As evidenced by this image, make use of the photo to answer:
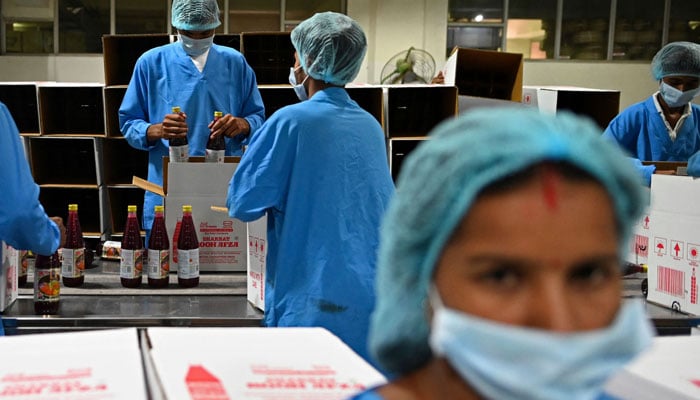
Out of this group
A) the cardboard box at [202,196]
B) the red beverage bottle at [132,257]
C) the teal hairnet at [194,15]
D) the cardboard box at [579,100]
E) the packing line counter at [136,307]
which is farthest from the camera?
the cardboard box at [579,100]

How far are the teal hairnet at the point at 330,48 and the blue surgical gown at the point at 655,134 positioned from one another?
1968mm

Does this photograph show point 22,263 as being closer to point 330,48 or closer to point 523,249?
point 330,48

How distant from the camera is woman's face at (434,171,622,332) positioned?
637 millimetres

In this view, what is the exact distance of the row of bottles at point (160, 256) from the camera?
2408 millimetres

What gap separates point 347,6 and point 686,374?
7.47 metres

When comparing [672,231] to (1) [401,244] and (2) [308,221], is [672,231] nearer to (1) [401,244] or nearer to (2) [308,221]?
(2) [308,221]

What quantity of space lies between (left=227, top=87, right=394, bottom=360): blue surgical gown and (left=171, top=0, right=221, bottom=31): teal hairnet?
144cm

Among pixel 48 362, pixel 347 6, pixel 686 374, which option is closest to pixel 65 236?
pixel 48 362

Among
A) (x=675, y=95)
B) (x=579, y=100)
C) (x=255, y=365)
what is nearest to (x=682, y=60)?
(x=675, y=95)

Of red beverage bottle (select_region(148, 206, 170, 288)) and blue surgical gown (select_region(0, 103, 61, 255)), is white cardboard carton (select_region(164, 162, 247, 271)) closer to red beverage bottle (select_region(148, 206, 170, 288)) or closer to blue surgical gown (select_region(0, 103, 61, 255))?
red beverage bottle (select_region(148, 206, 170, 288))

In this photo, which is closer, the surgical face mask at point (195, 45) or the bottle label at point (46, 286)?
→ the bottle label at point (46, 286)

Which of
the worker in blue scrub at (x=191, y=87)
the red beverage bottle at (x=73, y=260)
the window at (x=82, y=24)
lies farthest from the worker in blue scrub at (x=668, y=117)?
the window at (x=82, y=24)

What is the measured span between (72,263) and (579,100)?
137 inches

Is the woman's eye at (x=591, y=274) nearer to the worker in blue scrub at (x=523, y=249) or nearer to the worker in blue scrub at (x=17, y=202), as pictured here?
the worker in blue scrub at (x=523, y=249)
